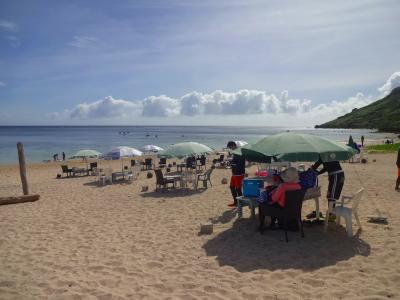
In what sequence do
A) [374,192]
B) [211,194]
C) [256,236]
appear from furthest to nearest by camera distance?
[211,194] → [374,192] → [256,236]

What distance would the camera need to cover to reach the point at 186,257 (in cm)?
576

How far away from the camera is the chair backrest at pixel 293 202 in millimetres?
6086

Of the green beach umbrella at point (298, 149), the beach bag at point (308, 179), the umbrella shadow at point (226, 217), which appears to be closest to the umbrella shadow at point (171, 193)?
the umbrella shadow at point (226, 217)

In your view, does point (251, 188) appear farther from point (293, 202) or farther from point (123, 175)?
point (123, 175)

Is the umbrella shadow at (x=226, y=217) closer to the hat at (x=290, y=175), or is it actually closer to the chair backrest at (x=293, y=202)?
the chair backrest at (x=293, y=202)

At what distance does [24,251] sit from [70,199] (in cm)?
541

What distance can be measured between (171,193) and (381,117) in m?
94.5

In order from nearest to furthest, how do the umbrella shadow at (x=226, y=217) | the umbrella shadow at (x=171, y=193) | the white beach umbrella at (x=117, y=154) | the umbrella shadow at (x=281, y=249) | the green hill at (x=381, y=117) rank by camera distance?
the umbrella shadow at (x=281, y=249)
the umbrella shadow at (x=226, y=217)
the umbrella shadow at (x=171, y=193)
the white beach umbrella at (x=117, y=154)
the green hill at (x=381, y=117)

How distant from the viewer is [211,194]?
11.4m

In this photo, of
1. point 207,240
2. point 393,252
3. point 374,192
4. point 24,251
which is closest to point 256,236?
point 207,240

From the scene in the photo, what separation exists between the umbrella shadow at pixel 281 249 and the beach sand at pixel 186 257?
2 cm

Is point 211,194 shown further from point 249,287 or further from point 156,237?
point 249,287

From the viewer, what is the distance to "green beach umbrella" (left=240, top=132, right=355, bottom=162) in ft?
20.6

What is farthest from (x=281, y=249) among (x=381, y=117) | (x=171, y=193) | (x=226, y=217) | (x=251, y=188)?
(x=381, y=117)
